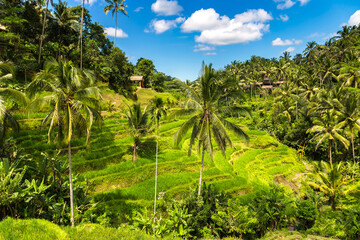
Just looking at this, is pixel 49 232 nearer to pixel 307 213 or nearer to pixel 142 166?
pixel 142 166

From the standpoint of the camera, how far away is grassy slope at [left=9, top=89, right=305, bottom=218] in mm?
12551

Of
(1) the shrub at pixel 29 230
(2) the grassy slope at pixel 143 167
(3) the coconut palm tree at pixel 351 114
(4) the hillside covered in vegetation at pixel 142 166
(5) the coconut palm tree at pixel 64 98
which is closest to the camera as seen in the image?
(1) the shrub at pixel 29 230

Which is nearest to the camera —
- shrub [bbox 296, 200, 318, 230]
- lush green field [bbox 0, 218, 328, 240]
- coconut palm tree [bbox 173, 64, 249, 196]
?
lush green field [bbox 0, 218, 328, 240]

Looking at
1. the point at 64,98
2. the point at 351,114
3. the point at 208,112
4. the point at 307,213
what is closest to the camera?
the point at 64,98

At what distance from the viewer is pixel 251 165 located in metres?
19.9

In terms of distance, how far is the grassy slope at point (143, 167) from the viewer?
41.2 ft

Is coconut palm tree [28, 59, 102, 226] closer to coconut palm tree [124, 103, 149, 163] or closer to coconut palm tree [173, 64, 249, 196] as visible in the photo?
coconut palm tree [173, 64, 249, 196]

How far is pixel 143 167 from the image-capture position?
14906 millimetres

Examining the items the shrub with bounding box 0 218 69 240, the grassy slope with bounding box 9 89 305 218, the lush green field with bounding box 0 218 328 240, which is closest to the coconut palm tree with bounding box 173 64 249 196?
the grassy slope with bounding box 9 89 305 218

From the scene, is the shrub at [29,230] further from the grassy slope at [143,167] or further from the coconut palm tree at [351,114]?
the coconut palm tree at [351,114]

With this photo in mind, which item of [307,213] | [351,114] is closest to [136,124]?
[307,213]

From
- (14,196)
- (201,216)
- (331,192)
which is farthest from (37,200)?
(331,192)

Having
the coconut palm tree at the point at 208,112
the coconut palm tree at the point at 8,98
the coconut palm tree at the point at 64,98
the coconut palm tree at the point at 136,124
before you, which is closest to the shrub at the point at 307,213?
the coconut palm tree at the point at 208,112

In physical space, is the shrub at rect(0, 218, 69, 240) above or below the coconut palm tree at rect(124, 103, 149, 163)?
below
